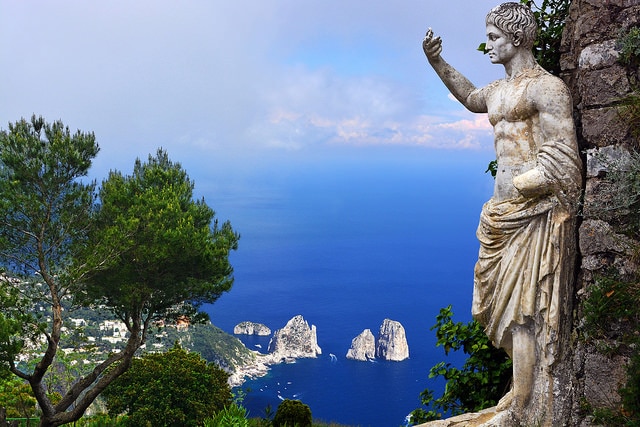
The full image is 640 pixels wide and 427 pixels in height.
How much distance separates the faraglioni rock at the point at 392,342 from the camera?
15680mm

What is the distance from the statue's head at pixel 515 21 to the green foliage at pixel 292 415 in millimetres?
5723

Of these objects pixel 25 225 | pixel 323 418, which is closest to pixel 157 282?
pixel 25 225

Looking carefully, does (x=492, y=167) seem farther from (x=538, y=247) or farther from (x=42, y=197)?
(x=42, y=197)

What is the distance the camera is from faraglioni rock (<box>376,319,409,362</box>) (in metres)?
15.7

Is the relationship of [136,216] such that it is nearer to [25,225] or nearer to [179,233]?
[179,233]

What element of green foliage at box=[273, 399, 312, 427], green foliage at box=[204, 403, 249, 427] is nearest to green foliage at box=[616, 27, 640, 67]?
green foliage at box=[204, 403, 249, 427]

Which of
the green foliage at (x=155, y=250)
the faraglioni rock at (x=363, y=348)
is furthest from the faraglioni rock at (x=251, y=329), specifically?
the green foliage at (x=155, y=250)

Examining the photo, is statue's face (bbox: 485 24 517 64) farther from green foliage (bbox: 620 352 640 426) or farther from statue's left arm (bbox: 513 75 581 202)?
green foliage (bbox: 620 352 640 426)

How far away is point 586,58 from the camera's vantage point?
470 cm

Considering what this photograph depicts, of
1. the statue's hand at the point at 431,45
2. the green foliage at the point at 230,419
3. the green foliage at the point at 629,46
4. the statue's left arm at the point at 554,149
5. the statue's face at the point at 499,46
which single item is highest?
the statue's hand at the point at 431,45

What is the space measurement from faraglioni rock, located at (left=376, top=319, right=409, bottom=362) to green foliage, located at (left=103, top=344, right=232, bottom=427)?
6546mm

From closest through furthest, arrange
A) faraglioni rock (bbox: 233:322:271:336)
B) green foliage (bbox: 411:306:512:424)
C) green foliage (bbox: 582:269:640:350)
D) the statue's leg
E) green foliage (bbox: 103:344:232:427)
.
Answer: 1. green foliage (bbox: 582:269:640:350)
2. the statue's leg
3. green foliage (bbox: 411:306:512:424)
4. green foliage (bbox: 103:344:232:427)
5. faraglioni rock (bbox: 233:322:271:336)

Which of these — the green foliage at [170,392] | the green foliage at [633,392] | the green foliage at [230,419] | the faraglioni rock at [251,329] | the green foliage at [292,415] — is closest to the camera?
the green foliage at [633,392]

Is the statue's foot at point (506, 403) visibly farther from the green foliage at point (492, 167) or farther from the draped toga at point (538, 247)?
the green foliage at point (492, 167)
